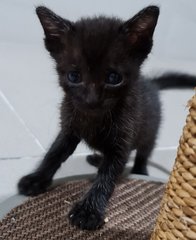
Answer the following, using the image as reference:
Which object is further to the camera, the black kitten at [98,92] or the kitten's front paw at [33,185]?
the kitten's front paw at [33,185]

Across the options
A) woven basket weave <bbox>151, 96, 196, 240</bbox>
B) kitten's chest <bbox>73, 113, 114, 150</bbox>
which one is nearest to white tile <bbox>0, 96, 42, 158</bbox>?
kitten's chest <bbox>73, 113, 114, 150</bbox>

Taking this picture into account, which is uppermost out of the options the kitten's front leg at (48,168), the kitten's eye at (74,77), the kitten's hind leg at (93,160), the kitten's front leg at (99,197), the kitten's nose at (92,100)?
the kitten's eye at (74,77)

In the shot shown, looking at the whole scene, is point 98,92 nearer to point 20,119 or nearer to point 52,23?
point 52,23

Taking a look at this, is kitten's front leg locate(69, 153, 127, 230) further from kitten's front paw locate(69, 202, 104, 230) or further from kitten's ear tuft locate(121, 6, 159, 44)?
kitten's ear tuft locate(121, 6, 159, 44)

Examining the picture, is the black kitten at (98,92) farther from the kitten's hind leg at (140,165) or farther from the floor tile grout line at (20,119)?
the floor tile grout line at (20,119)

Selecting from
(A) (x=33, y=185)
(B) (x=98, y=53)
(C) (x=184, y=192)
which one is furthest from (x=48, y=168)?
(C) (x=184, y=192)

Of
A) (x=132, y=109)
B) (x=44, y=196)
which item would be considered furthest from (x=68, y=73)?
(x=44, y=196)

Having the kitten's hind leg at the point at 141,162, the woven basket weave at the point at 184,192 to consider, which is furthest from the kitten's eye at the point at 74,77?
the kitten's hind leg at the point at 141,162
